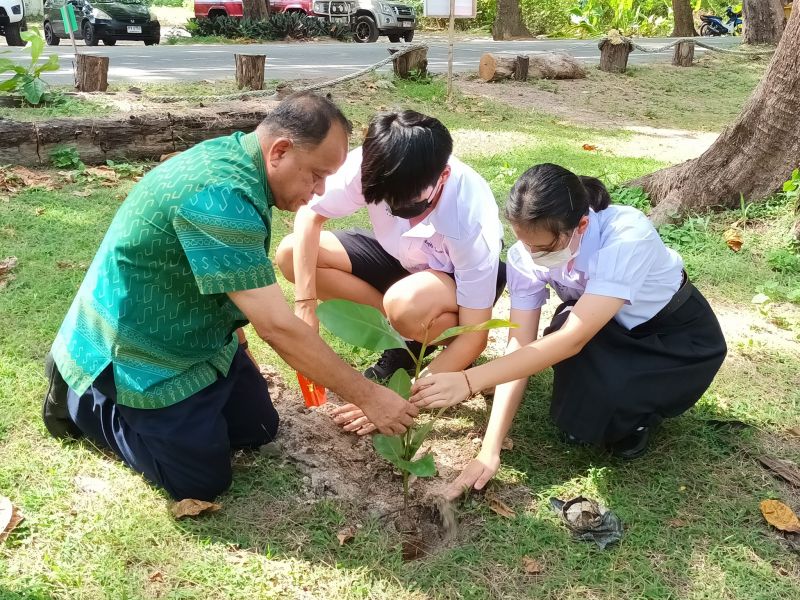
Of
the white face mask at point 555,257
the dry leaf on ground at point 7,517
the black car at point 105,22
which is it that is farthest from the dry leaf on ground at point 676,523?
the black car at point 105,22

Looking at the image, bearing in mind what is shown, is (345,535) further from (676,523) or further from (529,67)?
(529,67)

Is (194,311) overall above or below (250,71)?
below

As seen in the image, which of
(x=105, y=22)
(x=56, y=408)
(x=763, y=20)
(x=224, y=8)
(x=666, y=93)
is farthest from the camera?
(x=224, y=8)

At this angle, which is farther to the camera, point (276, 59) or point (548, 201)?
point (276, 59)

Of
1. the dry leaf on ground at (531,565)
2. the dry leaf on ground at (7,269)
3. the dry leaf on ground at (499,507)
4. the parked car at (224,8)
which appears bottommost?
the dry leaf on ground at (531,565)

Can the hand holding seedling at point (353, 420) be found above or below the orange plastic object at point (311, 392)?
below

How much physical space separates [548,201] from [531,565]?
1.00 meters

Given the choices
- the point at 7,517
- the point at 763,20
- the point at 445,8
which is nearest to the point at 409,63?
the point at 445,8

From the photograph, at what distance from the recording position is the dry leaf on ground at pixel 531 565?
2139 millimetres

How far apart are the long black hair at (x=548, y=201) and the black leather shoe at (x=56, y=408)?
1494mm

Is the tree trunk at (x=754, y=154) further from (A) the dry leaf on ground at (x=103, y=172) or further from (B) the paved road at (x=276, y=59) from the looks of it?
(B) the paved road at (x=276, y=59)

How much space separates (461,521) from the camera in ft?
7.72

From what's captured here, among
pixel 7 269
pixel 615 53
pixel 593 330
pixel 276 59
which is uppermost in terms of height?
pixel 615 53

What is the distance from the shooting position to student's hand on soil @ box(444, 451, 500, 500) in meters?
2.39
